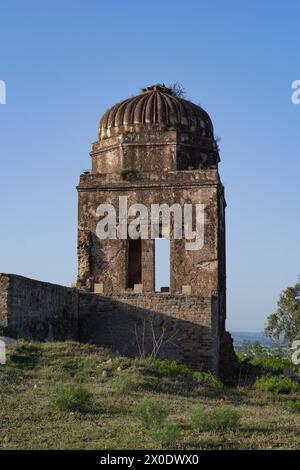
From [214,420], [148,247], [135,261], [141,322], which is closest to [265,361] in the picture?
[135,261]

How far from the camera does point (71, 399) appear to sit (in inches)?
355

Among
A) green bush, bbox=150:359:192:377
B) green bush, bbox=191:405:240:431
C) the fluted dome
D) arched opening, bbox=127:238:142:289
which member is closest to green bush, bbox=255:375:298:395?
green bush, bbox=150:359:192:377

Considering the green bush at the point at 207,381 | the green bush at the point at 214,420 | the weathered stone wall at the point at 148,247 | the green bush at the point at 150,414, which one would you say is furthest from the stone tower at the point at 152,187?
the green bush at the point at 150,414

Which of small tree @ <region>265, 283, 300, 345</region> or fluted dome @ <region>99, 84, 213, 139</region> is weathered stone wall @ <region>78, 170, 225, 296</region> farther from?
small tree @ <region>265, 283, 300, 345</region>

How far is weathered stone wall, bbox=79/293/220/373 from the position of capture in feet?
52.8

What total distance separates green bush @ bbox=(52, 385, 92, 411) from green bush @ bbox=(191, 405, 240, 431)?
59.2 inches

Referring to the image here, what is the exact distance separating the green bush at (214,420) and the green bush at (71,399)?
1503 mm

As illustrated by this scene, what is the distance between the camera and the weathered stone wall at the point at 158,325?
16094mm

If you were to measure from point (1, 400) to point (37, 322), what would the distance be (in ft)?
17.6

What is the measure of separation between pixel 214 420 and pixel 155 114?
12.3m

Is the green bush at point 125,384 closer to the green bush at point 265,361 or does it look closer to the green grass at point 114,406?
the green grass at point 114,406

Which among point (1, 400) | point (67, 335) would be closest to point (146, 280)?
point (67, 335)

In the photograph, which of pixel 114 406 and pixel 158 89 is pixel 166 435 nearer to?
pixel 114 406

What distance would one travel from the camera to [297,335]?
25719 millimetres
